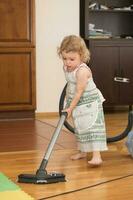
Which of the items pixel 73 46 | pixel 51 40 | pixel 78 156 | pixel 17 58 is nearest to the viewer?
pixel 73 46

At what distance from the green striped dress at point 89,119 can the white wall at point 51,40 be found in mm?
2449

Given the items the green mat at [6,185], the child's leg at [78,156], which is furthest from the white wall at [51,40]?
the green mat at [6,185]

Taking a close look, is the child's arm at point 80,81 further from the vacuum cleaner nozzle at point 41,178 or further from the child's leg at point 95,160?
the vacuum cleaner nozzle at point 41,178

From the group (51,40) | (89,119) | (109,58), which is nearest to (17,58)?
(51,40)

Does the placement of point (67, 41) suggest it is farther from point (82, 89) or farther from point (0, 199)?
point (0, 199)

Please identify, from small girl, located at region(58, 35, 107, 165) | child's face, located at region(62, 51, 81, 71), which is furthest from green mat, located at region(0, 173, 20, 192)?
child's face, located at region(62, 51, 81, 71)

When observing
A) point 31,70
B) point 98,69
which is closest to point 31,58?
point 31,70

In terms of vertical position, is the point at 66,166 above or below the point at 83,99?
below

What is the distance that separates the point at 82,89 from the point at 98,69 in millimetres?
2578

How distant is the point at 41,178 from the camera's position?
2.54 m

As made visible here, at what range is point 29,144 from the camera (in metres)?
3.72

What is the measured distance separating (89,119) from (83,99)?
135 millimetres

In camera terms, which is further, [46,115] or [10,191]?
[46,115]

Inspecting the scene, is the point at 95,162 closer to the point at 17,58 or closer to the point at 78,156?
the point at 78,156
